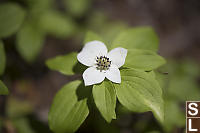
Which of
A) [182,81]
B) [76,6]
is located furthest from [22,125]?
[182,81]

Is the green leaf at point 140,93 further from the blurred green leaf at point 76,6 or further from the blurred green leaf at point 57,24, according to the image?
the blurred green leaf at point 76,6

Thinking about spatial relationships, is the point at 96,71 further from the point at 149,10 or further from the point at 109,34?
the point at 149,10

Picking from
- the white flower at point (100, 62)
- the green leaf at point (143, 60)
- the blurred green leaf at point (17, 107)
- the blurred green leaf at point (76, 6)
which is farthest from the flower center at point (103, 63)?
the blurred green leaf at point (76, 6)

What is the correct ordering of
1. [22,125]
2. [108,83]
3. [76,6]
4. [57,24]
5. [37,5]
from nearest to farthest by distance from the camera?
1. [108,83]
2. [22,125]
3. [37,5]
4. [57,24]
5. [76,6]

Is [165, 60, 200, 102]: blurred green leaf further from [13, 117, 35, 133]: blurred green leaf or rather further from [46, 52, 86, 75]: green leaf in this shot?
[13, 117, 35, 133]: blurred green leaf

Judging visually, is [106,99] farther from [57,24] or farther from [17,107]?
[57,24]

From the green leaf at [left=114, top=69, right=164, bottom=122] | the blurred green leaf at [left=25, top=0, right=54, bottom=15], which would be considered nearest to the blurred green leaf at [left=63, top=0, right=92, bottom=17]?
the blurred green leaf at [left=25, top=0, right=54, bottom=15]
